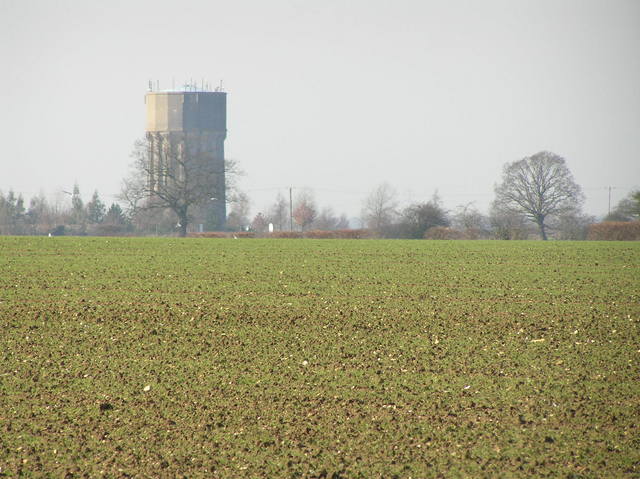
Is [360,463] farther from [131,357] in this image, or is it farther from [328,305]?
[328,305]

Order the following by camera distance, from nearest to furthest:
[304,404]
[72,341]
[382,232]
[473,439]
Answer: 1. [473,439]
2. [304,404]
3. [72,341]
4. [382,232]

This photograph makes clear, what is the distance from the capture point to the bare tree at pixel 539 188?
291 ft

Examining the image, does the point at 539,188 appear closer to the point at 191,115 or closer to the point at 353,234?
the point at 353,234

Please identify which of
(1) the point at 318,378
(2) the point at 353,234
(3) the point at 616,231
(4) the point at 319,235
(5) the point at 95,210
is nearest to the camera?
(1) the point at 318,378

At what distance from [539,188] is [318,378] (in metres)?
80.2

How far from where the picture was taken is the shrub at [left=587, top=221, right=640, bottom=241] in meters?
61.8

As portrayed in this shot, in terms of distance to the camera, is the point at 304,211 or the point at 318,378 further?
the point at 304,211

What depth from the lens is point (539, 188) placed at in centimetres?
8950

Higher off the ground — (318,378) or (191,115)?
(191,115)

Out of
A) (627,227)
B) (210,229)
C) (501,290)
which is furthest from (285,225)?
(501,290)

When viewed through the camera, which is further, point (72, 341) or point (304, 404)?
point (72, 341)

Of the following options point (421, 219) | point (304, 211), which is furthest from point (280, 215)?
point (421, 219)

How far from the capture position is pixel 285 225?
157m

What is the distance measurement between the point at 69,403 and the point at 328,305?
916 centimetres
